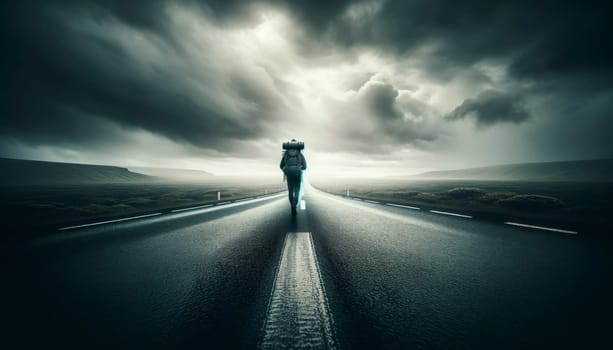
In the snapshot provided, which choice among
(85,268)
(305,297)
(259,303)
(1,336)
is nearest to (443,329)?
(305,297)

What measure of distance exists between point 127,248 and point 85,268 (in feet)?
3.35

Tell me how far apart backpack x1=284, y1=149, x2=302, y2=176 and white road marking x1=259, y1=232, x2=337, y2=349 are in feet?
15.8

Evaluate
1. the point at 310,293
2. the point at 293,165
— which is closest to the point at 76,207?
the point at 293,165

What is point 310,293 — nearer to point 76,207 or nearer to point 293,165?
point 293,165

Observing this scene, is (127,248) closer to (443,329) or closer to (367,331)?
(367,331)

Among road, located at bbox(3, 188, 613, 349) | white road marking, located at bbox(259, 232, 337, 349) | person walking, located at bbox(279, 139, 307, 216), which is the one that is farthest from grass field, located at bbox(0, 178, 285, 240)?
white road marking, located at bbox(259, 232, 337, 349)

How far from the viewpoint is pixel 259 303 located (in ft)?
7.39

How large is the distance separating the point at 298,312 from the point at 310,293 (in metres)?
0.41

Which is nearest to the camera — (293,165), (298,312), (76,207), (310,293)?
(298,312)

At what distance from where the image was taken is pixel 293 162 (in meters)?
8.17

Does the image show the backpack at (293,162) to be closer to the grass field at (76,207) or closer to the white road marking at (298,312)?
the white road marking at (298,312)

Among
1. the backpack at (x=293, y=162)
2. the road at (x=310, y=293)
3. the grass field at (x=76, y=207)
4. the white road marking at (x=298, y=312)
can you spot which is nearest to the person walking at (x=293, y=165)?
the backpack at (x=293, y=162)

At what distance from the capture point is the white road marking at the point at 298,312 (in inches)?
66.3

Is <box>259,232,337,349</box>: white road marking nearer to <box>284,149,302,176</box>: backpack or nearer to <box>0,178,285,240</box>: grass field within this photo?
<box>284,149,302,176</box>: backpack
